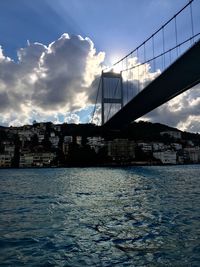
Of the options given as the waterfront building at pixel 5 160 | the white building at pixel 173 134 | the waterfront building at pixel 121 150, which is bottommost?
the waterfront building at pixel 5 160

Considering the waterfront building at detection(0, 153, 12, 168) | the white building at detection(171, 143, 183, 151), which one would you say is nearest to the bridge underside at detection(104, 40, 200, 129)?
the waterfront building at detection(0, 153, 12, 168)

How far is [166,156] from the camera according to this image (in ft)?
373

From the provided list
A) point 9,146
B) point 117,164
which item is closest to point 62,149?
point 9,146

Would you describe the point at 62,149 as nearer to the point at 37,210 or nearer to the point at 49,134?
the point at 49,134

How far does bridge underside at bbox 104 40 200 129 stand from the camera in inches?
1111

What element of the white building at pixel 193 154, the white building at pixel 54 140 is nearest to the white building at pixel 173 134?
the white building at pixel 193 154

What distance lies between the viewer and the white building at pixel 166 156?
112 metres

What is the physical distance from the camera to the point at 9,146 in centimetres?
10900

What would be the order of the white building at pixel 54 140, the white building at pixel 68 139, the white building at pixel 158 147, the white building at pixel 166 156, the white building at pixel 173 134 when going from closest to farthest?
the white building at pixel 166 156 < the white building at pixel 68 139 < the white building at pixel 54 140 < the white building at pixel 158 147 < the white building at pixel 173 134

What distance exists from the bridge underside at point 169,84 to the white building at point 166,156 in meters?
63.0

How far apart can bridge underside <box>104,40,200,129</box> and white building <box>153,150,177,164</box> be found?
6299 centimetres

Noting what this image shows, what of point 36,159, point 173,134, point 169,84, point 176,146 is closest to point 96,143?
point 36,159

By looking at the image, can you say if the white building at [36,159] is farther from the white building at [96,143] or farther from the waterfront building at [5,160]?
the white building at [96,143]

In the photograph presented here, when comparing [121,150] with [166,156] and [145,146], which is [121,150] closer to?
[145,146]
